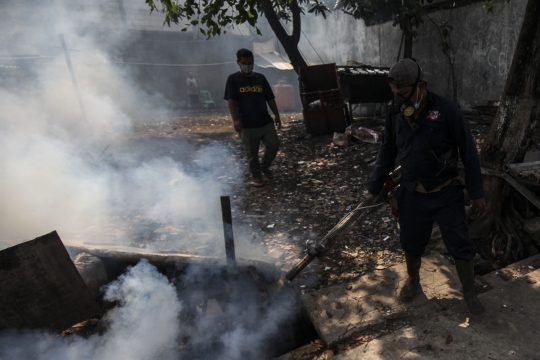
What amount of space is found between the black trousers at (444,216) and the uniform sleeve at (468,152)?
9 cm

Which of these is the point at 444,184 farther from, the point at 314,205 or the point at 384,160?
the point at 314,205

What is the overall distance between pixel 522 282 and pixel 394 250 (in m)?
1.10

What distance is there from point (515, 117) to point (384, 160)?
1.68 metres

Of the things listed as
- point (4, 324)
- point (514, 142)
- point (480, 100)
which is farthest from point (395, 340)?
point (480, 100)

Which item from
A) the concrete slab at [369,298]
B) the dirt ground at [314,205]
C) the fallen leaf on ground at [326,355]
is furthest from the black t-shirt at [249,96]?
the fallen leaf on ground at [326,355]

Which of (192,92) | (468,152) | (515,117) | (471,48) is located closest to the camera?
(468,152)

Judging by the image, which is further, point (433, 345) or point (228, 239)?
point (228, 239)

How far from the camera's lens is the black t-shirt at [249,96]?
16.9ft

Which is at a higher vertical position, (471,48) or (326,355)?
(471,48)

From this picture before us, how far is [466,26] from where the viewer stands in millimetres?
7922

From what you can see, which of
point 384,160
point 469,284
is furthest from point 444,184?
point 469,284

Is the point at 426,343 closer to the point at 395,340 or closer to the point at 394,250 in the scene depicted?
the point at 395,340

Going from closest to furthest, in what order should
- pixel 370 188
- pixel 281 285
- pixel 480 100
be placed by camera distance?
pixel 370 188 < pixel 281 285 < pixel 480 100

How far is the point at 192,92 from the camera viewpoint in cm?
1675
